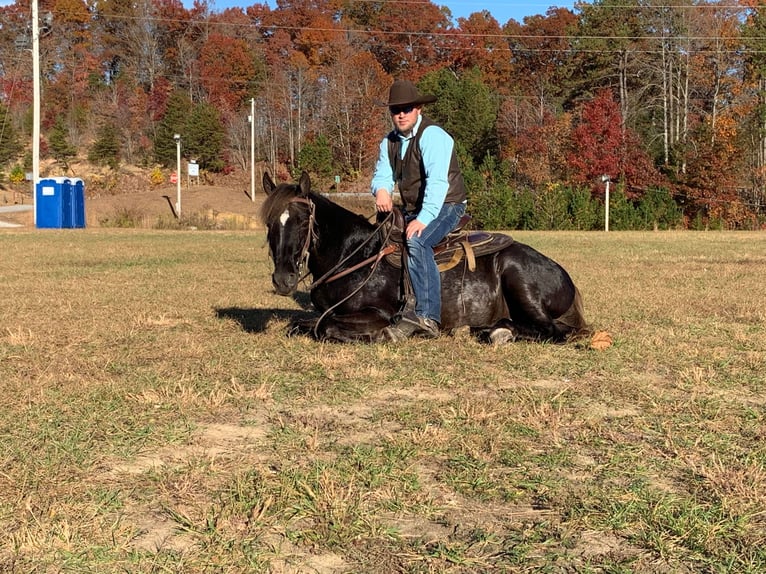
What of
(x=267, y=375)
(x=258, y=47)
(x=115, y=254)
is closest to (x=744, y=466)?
(x=267, y=375)

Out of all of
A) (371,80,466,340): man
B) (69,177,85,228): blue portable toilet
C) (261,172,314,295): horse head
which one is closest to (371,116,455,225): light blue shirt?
(371,80,466,340): man

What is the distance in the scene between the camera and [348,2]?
7794 cm

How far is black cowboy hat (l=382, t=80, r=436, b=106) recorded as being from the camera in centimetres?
607

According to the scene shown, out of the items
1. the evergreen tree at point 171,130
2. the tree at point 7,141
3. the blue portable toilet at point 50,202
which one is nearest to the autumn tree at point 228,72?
the evergreen tree at point 171,130

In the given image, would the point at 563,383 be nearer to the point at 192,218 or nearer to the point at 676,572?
the point at 676,572

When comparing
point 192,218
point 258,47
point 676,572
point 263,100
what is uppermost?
point 258,47

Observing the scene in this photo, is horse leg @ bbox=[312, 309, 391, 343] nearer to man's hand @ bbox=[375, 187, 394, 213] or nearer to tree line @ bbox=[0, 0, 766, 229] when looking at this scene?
man's hand @ bbox=[375, 187, 394, 213]

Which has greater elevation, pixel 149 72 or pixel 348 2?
pixel 348 2

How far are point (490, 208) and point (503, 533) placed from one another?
1512 inches

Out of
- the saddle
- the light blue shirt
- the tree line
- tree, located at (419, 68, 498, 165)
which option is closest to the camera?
the light blue shirt

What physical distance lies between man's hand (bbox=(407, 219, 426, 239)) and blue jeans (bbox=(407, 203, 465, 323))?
0.03 m

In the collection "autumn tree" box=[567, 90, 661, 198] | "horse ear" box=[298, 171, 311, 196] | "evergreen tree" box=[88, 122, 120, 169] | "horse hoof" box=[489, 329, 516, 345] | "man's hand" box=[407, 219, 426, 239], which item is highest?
"evergreen tree" box=[88, 122, 120, 169]

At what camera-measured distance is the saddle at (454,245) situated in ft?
21.2

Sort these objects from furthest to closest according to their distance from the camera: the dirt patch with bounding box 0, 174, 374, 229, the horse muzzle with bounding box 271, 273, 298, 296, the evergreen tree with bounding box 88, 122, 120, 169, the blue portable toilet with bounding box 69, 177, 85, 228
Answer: the evergreen tree with bounding box 88, 122, 120, 169, the dirt patch with bounding box 0, 174, 374, 229, the blue portable toilet with bounding box 69, 177, 85, 228, the horse muzzle with bounding box 271, 273, 298, 296
